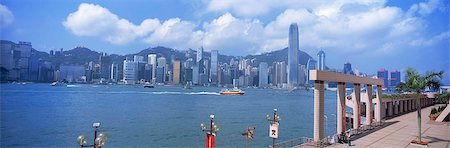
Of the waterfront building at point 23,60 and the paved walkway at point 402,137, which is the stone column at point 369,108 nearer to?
the paved walkway at point 402,137

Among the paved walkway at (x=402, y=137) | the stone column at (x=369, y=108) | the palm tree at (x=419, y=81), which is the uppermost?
the palm tree at (x=419, y=81)

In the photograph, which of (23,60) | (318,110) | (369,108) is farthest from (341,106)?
(23,60)

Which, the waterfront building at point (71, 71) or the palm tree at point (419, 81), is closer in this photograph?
the palm tree at point (419, 81)

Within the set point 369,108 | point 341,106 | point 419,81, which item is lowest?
point 369,108

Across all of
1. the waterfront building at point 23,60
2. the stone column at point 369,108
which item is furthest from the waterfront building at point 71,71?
the stone column at point 369,108

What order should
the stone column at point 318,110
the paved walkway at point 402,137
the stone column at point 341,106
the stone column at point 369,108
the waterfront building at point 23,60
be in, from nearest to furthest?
1. the stone column at point 318,110
2. the paved walkway at point 402,137
3. the stone column at point 341,106
4. the stone column at point 369,108
5. the waterfront building at point 23,60

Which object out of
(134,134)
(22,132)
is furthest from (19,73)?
(134,134)

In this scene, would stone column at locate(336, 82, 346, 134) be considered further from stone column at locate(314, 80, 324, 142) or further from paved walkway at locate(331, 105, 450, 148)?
stone column at locate(314, 80, 324, 142)

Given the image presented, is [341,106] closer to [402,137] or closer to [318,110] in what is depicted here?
[318,110]

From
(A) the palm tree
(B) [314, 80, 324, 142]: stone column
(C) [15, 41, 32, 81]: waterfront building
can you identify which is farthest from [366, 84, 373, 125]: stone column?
(C) [15, 41, 32, 81]: waterfront building

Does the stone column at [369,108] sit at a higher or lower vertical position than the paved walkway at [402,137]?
higher

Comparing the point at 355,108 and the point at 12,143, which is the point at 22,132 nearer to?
the point at 12,143
